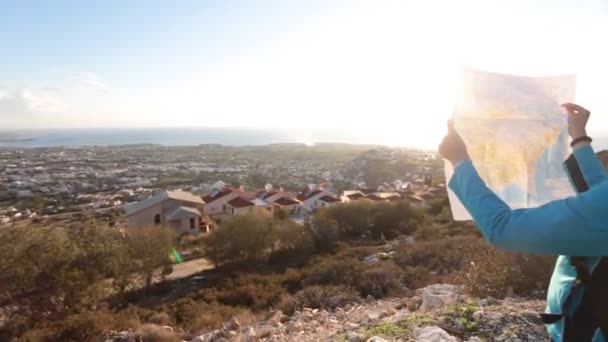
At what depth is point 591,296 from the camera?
4.67 feet

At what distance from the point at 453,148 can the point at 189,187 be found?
60.8m

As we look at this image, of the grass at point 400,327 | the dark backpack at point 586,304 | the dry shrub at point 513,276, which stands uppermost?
the dark backpack at point 586,304

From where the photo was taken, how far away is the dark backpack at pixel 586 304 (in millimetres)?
1405

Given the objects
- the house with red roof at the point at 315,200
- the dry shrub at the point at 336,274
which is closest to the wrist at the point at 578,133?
the dry shrub at the point at 336,274

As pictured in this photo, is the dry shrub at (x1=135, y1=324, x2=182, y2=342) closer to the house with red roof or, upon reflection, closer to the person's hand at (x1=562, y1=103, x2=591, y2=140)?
the person's hand at (x1=562, y1=103, x2=591, y2=140)

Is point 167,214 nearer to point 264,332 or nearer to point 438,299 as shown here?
point 264,332

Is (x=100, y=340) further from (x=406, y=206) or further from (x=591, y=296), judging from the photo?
(x=406, y=206)

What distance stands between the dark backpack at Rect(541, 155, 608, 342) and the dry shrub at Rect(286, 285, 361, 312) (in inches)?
276

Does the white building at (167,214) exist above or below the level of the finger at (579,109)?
below

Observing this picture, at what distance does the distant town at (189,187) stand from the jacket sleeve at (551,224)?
15621 mm

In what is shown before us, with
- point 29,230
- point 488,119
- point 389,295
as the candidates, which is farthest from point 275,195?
point 488,119

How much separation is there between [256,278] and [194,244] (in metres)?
10.1

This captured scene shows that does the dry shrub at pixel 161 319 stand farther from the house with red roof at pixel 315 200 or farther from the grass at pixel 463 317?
the house with red roof at pixel 315 200

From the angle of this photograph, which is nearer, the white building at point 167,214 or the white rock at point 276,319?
the white rock at point 276,319
